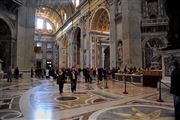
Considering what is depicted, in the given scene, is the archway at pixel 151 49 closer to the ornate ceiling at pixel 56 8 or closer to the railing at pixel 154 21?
the railing at pixel 154 21

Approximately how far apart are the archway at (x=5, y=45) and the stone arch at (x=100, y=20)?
10996mm

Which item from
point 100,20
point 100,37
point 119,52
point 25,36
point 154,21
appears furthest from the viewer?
point 100,37

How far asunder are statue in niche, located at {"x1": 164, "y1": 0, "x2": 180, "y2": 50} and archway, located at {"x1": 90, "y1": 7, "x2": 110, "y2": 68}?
1681cm

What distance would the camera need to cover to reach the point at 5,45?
707 inches

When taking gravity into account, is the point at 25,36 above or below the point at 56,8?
below

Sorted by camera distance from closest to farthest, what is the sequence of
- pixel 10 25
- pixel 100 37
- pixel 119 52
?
pixel 10 25 → pixel 119 52 → pixel 100 37

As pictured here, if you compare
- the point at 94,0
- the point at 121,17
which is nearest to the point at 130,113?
the point at 121,17

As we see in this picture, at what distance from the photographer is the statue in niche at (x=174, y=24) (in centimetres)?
738

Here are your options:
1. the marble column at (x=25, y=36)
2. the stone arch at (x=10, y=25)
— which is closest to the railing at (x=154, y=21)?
the marble column at (x=25, y=36)

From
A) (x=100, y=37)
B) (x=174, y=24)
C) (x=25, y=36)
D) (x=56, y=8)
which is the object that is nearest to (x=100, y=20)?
(x=100, y=37)

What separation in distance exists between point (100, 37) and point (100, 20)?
2.40 metres

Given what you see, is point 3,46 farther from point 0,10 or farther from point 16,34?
point 0,10

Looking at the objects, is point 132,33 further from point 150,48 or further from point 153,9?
point 153,9

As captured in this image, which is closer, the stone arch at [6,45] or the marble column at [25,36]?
the stone arch at [6,45]
